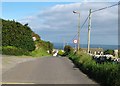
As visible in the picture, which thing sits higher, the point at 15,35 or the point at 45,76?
the point at 15,35

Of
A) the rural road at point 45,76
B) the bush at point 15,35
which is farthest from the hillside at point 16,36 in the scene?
the rural road at point 45,76

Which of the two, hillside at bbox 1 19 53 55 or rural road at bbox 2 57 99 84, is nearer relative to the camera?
rural road at bbox 2 57 99 84

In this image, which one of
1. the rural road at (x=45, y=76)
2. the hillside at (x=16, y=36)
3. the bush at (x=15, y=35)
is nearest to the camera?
the rural road at (x=45, y=76)

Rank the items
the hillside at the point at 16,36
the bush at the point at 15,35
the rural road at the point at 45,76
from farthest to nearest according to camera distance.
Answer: the bush at the point at 15,35
the hillside at the point at 16,36
the rural road at the point at 45,76

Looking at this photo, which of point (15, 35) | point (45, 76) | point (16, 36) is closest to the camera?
point (45, 76)

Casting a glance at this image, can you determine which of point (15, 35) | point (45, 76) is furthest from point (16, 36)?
point (45, 76)

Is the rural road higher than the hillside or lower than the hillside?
lower

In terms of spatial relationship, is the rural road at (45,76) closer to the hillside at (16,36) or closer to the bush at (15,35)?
the hillside at (16,36)

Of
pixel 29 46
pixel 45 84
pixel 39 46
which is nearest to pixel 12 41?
pixel 29 46

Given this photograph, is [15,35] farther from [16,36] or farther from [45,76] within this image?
[45,76]

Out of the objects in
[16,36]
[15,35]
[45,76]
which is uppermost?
[15,35]

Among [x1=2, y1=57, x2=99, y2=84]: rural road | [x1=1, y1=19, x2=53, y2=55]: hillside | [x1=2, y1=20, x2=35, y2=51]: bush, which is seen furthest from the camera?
[x1=2, y1=20, x2=35, y2=51]: bush

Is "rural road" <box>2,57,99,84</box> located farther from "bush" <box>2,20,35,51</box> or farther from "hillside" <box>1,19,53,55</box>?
"bush" <box>2,20,35,51</box>

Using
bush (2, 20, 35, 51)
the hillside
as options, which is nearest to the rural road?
the hillside
